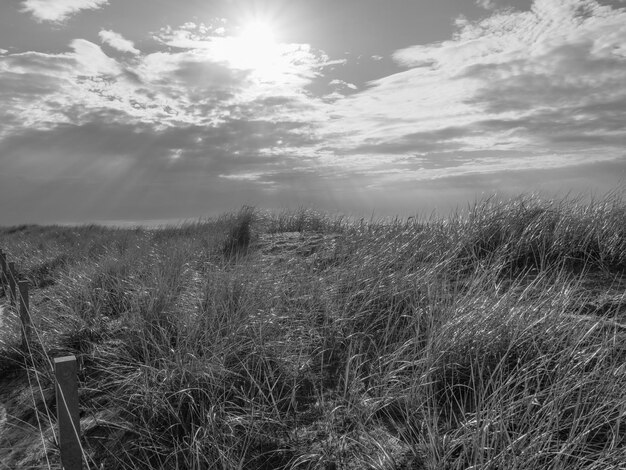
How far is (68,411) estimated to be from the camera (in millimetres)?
2215

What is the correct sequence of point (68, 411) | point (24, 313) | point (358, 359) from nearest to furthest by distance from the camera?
point (68, 411)
point (358, 359)
point (24, 313)

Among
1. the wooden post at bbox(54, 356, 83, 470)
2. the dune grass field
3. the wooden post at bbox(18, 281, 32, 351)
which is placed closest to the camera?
the wooden post at bbox(54, 356, 83, 470)

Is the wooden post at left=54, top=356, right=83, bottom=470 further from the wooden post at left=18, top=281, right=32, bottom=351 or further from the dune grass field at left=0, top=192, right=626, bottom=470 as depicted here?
the wooden post at left=18, top=281, right=32, bottom=351

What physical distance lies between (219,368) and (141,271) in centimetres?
318

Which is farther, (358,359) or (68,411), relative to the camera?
(358,359)

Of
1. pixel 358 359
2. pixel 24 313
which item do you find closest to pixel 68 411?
pixel 358 359

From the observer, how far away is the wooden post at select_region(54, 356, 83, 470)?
2.16 metres

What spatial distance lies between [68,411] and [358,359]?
1669 mm

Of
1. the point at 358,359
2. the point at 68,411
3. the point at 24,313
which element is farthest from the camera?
the point at 24,313

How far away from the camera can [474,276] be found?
4551 millimetres

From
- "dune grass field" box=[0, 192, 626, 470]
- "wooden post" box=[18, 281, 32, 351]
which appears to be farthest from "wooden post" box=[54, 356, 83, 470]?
"wooden post" box=[18, 281, 32, 351]

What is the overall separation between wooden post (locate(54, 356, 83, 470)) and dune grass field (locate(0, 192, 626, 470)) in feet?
0.38

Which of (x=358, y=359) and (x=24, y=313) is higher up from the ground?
(x=358, y=359)

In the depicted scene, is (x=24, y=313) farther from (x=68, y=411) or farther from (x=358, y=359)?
(x=358, y=359)
